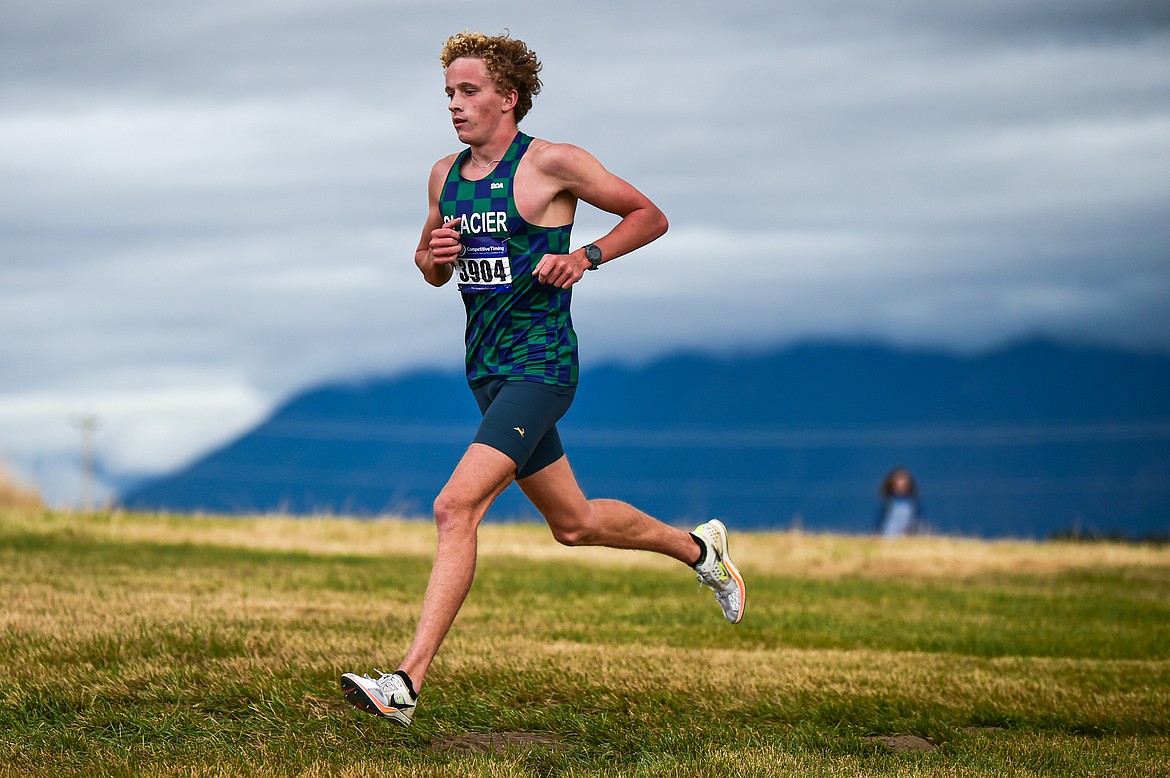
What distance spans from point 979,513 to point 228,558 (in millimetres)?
134145

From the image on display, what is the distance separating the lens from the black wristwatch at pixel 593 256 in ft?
21.0

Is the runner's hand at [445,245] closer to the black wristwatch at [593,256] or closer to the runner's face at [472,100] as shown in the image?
the runner's face at [472,100]

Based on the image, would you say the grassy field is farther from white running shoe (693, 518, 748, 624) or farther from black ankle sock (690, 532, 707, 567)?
black ankle sock (690, 532, 707, 567)

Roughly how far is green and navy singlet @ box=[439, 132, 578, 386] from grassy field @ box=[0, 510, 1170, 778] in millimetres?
1634

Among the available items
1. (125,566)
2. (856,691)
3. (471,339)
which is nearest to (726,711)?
(856,691)

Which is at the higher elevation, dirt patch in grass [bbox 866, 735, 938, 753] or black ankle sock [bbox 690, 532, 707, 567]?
black ankle sock [bbox 690, 532, 707, 567]

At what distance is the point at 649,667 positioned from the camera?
25.6 ft

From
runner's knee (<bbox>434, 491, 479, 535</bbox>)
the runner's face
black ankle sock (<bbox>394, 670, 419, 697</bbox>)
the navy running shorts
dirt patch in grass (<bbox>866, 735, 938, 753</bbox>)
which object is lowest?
dirt patch in grass (<bbox>866, 735, 938, 753</bbox>)

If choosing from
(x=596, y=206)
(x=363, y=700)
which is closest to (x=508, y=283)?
(x=596, y=206)

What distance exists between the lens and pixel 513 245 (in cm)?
631

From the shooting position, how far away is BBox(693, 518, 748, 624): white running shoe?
7.94 meters

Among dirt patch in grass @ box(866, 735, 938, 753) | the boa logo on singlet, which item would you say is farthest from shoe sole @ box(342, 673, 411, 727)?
dirt patch in grass @ box(866, 735, 938, 753)

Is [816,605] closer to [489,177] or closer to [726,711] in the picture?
[726,711]

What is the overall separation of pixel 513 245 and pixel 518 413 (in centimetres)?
76
